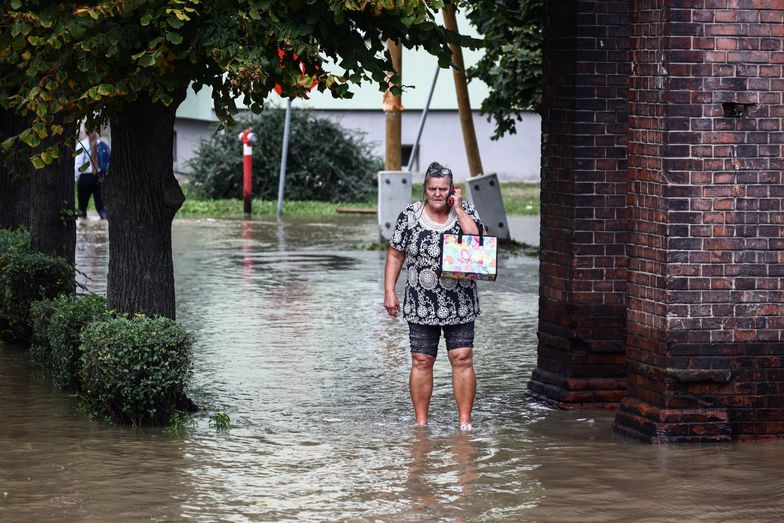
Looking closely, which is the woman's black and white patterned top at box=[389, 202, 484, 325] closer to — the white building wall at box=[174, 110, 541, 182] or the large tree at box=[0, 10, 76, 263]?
the large tree at box=[0, 10, 76, 263]

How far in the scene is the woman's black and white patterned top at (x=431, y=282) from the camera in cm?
959

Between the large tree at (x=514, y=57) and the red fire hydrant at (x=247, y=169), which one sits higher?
the large tree at (x=514, y=57)

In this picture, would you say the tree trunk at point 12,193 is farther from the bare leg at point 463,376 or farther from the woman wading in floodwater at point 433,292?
the bare leg at point 463,376

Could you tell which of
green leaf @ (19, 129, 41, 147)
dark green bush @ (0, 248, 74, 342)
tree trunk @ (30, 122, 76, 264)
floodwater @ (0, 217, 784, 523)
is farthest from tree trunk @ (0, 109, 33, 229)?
green leaf @ (19, 129, 41, 147)

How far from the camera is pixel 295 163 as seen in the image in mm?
30984

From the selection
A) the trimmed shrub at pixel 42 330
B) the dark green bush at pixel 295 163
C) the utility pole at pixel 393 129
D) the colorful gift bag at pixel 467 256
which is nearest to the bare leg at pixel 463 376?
the colorful gift bag at pixel 467 256

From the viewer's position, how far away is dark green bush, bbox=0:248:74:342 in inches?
498

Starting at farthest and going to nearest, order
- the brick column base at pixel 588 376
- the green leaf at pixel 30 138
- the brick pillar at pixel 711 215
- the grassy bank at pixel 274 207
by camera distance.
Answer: the grassy bank at pixel 274 207 < the brick column base at pixel 588 376 < the green leaf at pixel 30 138 < the brick pillar at pixel 711 215

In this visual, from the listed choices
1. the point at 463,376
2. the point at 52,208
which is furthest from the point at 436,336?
the point at 52,208

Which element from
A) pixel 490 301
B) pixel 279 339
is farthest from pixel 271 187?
pixel 279 339

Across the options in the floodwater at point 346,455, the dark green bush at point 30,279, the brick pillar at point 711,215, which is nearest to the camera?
the floodwater at point 346,455

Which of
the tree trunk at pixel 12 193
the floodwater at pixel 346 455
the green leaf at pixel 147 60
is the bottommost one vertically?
the floodwater at pixel 346 455

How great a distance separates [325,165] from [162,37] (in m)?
22.2

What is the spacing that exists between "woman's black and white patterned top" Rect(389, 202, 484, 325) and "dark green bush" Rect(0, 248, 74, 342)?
4.05m
